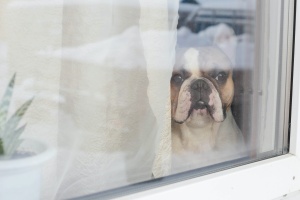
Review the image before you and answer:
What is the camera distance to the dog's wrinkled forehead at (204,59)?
37.9 inches

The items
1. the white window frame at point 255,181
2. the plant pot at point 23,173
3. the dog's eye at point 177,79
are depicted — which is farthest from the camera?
the dog's eye at point 177,79

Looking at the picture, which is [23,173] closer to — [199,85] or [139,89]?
[139,89]

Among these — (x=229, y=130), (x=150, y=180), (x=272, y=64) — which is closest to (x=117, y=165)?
(x=150, y=180)

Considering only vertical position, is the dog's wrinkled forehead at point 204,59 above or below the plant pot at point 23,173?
above

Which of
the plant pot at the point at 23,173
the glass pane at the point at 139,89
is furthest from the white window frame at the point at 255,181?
the plant pot at the point at 23,173

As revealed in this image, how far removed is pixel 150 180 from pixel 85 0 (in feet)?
1.18

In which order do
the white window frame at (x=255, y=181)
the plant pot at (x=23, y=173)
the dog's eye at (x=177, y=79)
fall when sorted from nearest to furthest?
the plant pot at (x=23, y=173), the white window frame at (x=255, y=181), the dog's eye at (x=177, y=79)

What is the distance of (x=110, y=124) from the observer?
0.79 meters

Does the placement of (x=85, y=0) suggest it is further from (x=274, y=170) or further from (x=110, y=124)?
(x=274, y=170)

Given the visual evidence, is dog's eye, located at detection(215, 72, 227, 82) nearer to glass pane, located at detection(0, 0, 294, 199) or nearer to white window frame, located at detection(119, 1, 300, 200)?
glass pane, located at detection(0, 0, 294, 199)

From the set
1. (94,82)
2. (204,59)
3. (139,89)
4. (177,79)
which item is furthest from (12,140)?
(204,59)

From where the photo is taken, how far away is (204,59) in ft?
3.29

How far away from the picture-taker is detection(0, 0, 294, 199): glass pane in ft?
2.17

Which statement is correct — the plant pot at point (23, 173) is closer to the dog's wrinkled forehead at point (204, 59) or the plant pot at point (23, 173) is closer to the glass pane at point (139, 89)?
the glass pane at point (139, 89)
